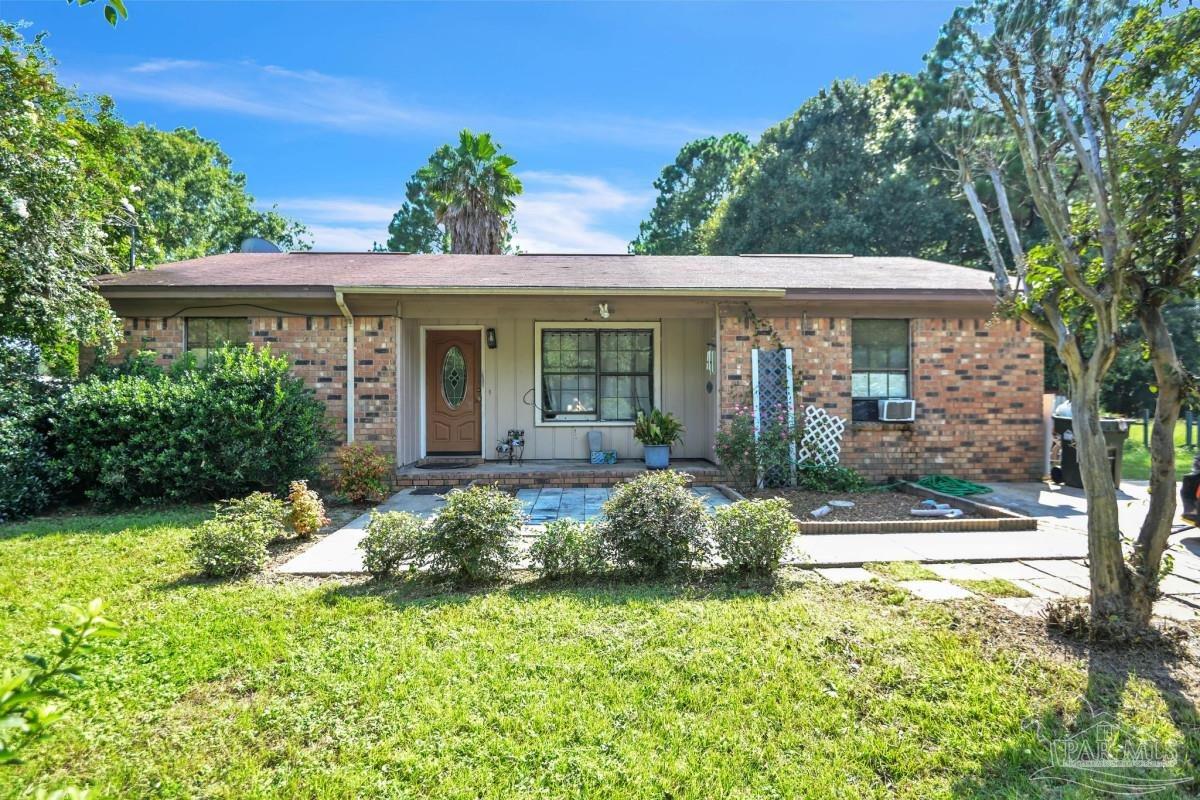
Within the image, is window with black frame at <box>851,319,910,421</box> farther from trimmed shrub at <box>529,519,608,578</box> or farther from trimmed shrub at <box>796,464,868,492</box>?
trimmed shrub at <box>529,519,608,578</box>

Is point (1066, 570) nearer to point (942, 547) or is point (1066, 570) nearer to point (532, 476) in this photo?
point (942, 547)

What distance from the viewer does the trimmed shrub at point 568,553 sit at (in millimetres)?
4281

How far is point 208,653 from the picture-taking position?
310cm

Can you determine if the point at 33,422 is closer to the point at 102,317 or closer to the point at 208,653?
the point at 102,317

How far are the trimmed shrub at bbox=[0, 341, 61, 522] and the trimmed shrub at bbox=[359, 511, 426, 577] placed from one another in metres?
4.77

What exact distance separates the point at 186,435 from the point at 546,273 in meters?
5.16

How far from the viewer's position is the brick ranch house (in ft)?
26.5

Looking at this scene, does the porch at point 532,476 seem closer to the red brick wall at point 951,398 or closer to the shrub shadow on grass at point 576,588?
the red brick wall at point 951,398

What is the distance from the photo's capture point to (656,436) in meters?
8.66

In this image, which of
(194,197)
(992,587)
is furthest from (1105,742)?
(194,197)

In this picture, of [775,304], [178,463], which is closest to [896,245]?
[775,304]

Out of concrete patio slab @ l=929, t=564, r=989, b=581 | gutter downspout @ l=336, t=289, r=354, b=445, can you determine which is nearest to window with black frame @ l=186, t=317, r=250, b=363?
gutter downspout @ l=336, t=289, r=354, b=445

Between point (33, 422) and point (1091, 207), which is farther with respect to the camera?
point (33, 422)

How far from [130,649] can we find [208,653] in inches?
17.9
